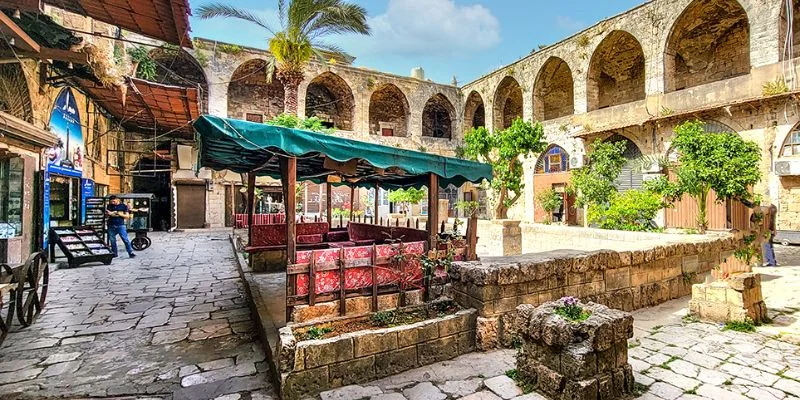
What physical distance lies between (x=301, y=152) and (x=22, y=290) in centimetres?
358

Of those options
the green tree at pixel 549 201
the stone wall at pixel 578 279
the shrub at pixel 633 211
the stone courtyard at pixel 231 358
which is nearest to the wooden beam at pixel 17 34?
the stone courtyard at pixel 231 358

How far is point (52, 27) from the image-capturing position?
6812 millimetres

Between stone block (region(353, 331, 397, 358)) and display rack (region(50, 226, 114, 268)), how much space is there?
8056 millimetres

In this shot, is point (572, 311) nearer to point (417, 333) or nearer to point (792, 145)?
point (417, 333)

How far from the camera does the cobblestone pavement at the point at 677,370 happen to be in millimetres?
2811

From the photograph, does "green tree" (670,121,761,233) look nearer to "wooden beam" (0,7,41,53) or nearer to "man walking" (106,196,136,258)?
"wooden beam" (0,7,41,53)

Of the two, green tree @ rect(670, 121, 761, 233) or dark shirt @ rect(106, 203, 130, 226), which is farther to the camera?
dark shirt @ rect(106, 203, 130, 226)

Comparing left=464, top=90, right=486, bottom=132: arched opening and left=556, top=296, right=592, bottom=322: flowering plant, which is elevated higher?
left=464, top=90, right=486, bottom=132: arched opening

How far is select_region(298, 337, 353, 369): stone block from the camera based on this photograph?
2.84 meters

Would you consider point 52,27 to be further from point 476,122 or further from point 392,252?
point 476,122

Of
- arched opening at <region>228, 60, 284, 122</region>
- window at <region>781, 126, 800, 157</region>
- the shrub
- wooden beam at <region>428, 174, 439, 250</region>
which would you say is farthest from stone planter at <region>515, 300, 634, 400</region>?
arched opening at <region>228, 60, 284, 122</region>

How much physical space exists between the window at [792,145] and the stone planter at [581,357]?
12733mm

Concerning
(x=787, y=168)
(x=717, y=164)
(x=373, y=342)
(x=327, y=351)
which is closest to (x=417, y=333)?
(x=373, y=342)

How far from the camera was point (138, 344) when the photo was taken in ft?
12.8
